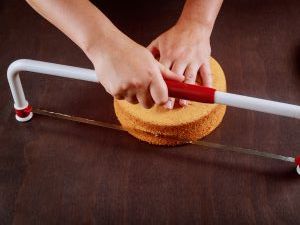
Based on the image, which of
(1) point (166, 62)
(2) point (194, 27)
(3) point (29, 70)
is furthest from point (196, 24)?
(3) point (29, 70)

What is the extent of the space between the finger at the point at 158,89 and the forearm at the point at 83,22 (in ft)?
0.32

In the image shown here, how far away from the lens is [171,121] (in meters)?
0.89

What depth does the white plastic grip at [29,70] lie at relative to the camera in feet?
2.69

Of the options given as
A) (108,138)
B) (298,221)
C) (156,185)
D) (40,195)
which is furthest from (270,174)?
(40,195)

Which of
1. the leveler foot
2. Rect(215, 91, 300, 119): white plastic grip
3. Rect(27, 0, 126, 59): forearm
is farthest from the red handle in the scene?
the leveler foot

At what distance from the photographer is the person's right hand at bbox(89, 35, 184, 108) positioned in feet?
2.37

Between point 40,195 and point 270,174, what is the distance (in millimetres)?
454

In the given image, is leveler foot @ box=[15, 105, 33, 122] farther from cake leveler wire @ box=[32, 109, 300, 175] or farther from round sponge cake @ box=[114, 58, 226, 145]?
round sponge cake @ box=[114, 58, 226, 145]

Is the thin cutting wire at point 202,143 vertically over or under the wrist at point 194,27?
under

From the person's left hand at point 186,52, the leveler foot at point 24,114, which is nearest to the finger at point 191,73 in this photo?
the person's left hand at point 186,52

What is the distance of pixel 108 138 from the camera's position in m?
0.95

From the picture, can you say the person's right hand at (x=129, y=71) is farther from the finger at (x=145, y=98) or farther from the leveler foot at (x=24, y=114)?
the leveler foot at (x=24, y=114)

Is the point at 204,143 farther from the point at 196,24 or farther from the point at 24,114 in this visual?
the point at 24,114

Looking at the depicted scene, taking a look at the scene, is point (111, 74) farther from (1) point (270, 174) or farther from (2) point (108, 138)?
(1) point (270, 174)
